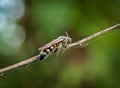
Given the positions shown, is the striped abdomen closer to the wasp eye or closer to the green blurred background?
the wasp eye

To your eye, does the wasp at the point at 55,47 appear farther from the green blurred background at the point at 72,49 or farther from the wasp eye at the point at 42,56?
the green blurred background at the point at 72,49

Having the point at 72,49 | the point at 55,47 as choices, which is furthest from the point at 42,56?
the point at 72,49

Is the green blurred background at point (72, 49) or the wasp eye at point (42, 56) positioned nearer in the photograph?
the wasp eye at point (42, 56)

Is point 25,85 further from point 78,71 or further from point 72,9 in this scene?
point 72,9

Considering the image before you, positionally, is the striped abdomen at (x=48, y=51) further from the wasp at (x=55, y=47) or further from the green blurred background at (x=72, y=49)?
the green blurred background at (x=72, y=49)

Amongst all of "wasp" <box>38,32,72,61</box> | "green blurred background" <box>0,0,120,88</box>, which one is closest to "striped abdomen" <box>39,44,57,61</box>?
"wasp" <box>38,32,72,61</box>

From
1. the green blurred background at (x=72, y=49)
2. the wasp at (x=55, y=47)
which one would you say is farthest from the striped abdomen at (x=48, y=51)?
the green blurred background at (x=72, y=49)

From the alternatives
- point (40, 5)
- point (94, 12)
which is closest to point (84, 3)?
point (94, 12)

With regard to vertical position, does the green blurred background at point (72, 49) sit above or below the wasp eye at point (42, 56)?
below

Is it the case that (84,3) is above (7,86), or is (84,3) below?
above
